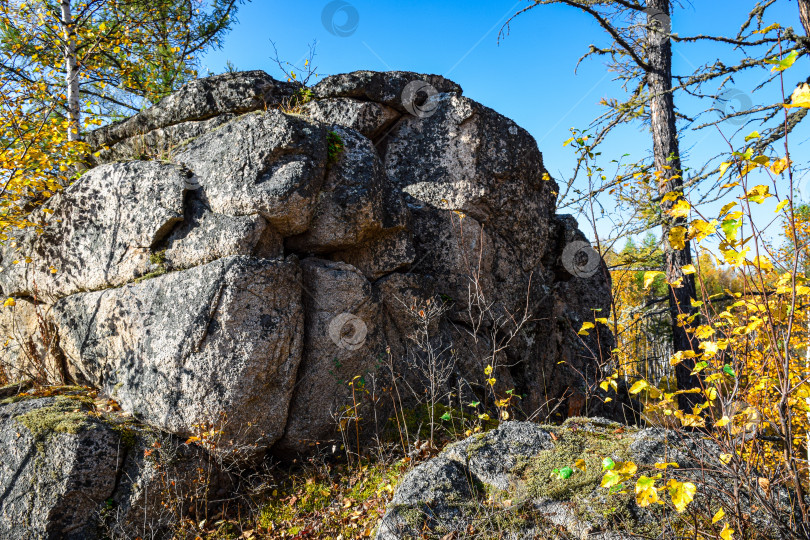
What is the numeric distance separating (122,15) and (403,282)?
9.21 meters

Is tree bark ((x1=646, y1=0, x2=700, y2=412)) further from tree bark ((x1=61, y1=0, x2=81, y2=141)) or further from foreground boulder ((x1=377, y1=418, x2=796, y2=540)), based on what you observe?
tree bark ((x1=61, y1=0, x2=81, y2=141))

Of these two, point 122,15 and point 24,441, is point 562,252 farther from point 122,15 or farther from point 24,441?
point 122,15

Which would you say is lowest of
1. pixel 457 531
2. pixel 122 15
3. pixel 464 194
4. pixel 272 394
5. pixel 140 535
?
pixel 140 535

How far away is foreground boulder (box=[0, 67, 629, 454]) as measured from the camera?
17.7 feet

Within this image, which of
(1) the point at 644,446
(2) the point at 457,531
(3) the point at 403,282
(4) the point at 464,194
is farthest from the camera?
(4) the point at 464,194

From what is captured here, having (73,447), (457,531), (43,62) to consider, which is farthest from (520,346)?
(43,62)

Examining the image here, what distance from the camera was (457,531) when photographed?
147 inches

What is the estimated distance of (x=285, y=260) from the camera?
5883 millimetres

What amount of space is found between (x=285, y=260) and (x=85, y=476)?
2933mm

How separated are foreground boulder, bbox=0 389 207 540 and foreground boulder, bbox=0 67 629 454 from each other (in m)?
0.38

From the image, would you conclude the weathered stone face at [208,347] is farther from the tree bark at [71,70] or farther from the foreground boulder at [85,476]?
the tree bark at [71,70]

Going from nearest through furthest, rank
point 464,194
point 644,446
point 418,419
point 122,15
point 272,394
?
point 644,446 < point 272,394 < point 418,419 < point 464,194 < point 122,15

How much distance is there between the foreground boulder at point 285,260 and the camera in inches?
213

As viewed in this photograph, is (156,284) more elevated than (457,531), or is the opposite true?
(156,284)
